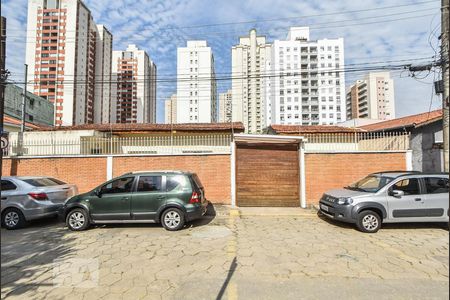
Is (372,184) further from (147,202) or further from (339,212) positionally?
(147,202)

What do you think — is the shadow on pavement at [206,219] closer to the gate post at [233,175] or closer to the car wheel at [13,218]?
the gate post at [233,175]

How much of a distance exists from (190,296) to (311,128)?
1461cm

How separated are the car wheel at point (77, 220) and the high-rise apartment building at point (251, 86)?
7820 cm

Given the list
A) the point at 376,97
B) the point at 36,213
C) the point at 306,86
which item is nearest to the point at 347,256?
the point at 36,213

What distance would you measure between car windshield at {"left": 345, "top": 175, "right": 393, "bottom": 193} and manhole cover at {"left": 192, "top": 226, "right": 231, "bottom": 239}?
3914 mm

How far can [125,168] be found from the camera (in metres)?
10.8

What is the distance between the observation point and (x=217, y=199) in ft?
34.8

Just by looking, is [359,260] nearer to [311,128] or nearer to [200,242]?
[200,242]

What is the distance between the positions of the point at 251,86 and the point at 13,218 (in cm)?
8448

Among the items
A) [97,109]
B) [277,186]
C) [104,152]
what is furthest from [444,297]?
[97,109]

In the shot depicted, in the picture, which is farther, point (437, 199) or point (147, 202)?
point (147, 202)

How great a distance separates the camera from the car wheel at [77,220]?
7214mm

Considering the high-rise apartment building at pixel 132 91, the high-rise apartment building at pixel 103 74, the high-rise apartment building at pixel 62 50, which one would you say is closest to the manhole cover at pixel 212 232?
the high-rise apartment building at pixel 132 91

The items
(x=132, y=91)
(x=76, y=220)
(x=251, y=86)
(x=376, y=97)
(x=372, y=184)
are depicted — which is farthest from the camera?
(x=376, y=97)
